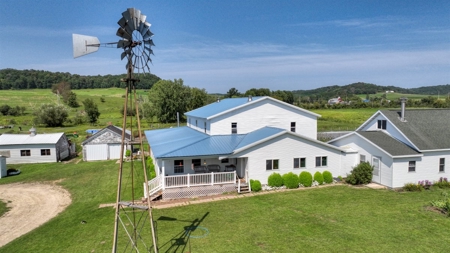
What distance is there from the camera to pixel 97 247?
1191cm

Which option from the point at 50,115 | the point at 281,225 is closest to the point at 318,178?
the point at 281,225

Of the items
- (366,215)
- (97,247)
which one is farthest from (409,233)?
(97,247)

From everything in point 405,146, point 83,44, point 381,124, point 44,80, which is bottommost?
point 405,146

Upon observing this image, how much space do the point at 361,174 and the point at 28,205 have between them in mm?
22506

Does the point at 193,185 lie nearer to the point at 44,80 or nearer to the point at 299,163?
the point at 299,163

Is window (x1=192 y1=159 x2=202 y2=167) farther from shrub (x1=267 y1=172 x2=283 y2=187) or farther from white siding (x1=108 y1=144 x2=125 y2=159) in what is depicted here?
white siding (x1=108 y1=144 x2=125 y2=159)

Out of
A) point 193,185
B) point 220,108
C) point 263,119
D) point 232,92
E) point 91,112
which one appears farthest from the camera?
point 232,92

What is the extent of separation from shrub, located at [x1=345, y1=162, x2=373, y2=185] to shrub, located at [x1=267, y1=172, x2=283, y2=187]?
17.1 ft

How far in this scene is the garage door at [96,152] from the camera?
111 feet

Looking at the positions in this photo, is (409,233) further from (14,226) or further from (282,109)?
(14,226)

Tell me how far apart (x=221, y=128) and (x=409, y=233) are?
1509cm

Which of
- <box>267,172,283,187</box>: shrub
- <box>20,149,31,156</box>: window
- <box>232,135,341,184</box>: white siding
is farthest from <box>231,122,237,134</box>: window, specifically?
<box>20,149,31,156</box>: window

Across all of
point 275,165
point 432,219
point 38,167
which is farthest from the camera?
point 38,167

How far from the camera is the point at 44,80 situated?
127875 mm
